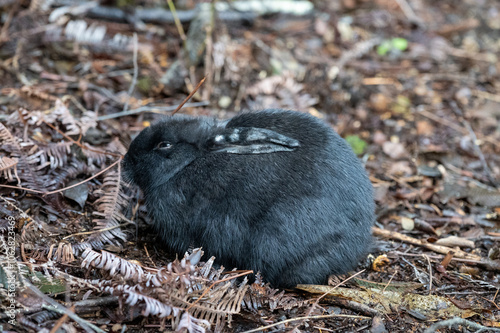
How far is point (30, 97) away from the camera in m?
5.95

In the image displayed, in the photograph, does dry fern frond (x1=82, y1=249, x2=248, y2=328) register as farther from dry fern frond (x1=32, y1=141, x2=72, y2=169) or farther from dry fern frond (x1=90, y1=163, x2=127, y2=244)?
dry fern frond (x1=32, y1=141, x2=72, y2=169)

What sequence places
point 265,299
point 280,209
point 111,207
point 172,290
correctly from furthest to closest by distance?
point 111,207
point 280,209
point 265,299
point 172,290

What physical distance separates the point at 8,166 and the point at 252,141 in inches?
89.7

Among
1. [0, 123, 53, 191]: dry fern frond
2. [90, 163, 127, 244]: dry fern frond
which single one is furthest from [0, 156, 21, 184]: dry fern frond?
[90, 163, 127, 244]: dry fern frond

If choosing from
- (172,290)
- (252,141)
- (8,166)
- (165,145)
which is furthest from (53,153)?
(172,290)

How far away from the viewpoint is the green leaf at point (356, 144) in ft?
22.7

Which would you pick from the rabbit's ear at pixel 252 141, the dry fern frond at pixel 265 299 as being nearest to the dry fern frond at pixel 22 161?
the rabbit's ear at pixel 252 141

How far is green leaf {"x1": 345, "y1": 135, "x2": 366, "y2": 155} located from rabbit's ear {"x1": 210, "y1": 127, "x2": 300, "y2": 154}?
247 centimetres

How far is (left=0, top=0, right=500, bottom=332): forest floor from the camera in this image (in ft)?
12.7

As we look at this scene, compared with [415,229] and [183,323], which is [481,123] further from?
[183,323]

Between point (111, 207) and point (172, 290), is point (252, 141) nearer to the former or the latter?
point (111, 207)

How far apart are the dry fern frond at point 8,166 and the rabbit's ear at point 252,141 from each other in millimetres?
1870

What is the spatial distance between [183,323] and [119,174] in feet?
6.72

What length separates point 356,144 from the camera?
6953mm
